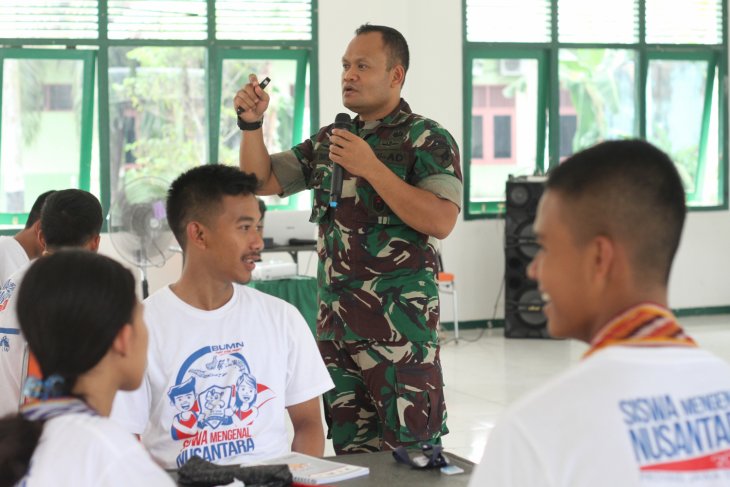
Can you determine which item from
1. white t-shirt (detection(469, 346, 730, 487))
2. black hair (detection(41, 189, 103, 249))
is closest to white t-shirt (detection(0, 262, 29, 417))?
black hair (detection(41, 189, 103, 249))

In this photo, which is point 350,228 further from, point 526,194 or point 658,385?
point 526,194

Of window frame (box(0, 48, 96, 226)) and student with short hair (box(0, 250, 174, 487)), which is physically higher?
window frame (box(0, 48, 96, 226))

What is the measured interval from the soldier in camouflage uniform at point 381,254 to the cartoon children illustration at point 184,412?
742 millimetres

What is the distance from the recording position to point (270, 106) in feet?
31.6

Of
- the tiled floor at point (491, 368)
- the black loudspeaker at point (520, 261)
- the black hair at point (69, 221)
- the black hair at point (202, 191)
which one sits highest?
the black hair at point (202, 191)

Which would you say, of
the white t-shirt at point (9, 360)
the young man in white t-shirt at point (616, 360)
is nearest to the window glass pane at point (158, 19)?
the white t-shirt at point (9, 360)

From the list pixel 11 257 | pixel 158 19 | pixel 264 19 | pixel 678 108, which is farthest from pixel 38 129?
pixel 678 108

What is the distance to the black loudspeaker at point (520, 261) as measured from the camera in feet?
31.2

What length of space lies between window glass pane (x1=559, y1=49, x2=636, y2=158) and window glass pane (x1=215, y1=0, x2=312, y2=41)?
273 cm

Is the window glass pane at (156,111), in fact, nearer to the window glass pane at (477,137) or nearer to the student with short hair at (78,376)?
the window glass pane at (477,137)

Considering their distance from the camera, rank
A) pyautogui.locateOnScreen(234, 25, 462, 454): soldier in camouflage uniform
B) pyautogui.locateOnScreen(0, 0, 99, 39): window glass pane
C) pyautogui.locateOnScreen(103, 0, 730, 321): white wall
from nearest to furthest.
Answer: pyautogui.locateOnScreen(234, 25, 462, 454): soldier in camouflage uniform < pyautogui.locateOnScreen(0, 0, 99, 39): window glass pane < pyautogui.locateOnScreen(103, 0, 730, 321): white wall

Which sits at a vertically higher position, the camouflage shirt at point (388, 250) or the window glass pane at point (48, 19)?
the window glass pane at point (48, 19)

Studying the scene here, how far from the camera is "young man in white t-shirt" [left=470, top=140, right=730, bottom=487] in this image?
118cm

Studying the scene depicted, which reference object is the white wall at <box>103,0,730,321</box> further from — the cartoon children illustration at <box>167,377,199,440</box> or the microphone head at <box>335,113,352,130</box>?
the cartoon children illustration at <box>167,377,199,440</box>
